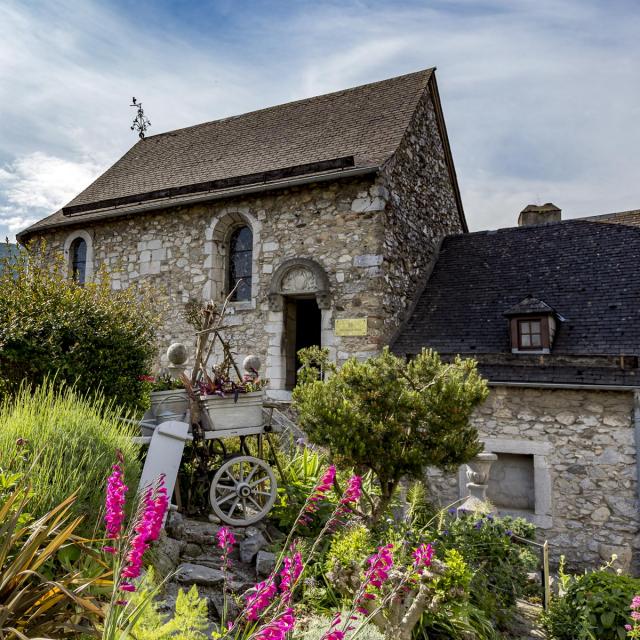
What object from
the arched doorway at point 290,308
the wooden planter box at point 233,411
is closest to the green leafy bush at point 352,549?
the wooden planter box at point 233,411

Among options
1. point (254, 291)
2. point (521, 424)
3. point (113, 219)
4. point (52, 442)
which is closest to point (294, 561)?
point (52, 442)

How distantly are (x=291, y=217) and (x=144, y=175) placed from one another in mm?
5103

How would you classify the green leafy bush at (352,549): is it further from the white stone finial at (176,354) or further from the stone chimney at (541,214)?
the stone chimney at (541,214)

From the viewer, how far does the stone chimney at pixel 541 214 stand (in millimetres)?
13438

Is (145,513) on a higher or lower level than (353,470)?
higher

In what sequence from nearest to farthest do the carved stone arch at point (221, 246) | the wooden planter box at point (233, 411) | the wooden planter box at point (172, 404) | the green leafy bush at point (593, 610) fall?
the green leafy bush at point (593, 610), the wooden planter box at point (233, 411), the wooden planter box at point (172, 404), the carved stone arch at point (221, 246)

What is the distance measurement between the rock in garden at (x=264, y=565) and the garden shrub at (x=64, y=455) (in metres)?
1.20

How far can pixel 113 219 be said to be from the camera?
1120 centimetres

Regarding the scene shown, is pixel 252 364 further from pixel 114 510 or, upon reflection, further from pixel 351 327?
pixel 114 510

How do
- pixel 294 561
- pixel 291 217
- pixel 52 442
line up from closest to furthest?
1. pixel 294 561
2. pixel 52 442
3. pixel 291 217

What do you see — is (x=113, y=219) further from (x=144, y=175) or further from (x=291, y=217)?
(x=291, y=217)

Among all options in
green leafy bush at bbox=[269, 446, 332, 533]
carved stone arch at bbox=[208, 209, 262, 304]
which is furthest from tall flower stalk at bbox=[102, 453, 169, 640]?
carved stone arch at bbox=[208, 209, 262, 304]

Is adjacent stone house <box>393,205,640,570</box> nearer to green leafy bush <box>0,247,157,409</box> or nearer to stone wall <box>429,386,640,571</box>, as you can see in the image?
stone wall <box>429,386,640,571</box>

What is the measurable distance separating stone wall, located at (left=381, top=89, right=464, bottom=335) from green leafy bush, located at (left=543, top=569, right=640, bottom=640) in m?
5.08
